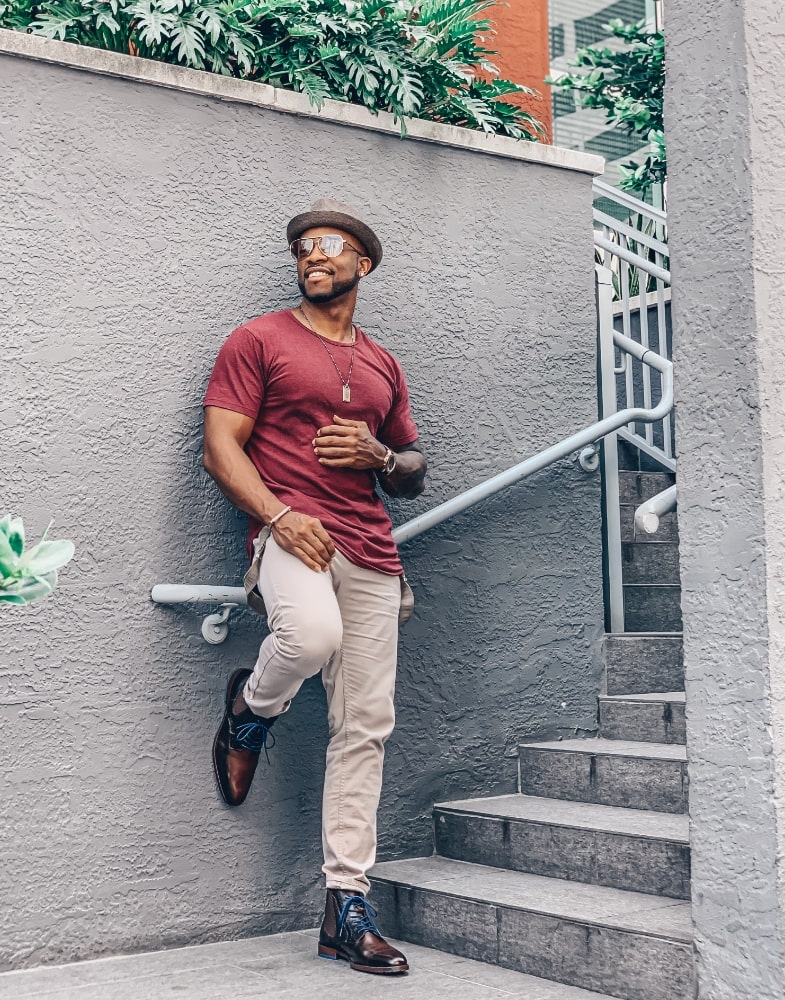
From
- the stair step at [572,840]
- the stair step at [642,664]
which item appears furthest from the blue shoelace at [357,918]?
the stair step at [642,664]

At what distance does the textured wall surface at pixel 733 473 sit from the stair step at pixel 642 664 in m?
1.72

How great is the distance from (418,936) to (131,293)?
2109mm

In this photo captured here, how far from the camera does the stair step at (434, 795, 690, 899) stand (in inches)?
139

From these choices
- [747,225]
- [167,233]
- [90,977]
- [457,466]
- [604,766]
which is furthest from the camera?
[457,466]

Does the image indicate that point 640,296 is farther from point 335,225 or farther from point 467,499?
point 335,225

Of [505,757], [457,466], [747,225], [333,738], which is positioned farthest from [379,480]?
[747,225]

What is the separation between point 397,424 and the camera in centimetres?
401

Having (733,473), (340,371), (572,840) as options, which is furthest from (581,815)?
(340,371)

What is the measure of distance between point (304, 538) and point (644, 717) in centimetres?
163

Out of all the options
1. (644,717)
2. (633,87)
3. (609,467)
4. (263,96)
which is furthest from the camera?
(633,87)

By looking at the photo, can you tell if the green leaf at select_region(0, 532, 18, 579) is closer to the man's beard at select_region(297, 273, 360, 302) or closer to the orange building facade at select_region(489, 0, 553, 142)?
the man's beard at select_region(297, 273, 360, 302)

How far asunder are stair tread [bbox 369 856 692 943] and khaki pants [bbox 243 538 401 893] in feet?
1.22

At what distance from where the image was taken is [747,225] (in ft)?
9.59

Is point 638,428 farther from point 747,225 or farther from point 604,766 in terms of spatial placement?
point 747,225
